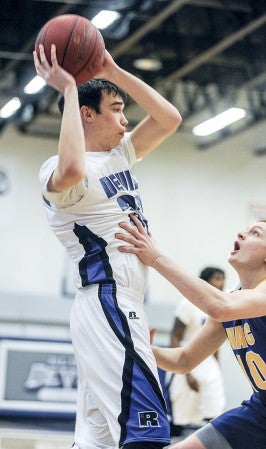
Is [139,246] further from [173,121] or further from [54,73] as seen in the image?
[54,73]

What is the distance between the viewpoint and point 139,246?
3.94m

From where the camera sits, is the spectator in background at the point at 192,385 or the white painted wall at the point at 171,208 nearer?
the spectator in background at the point at 192,385

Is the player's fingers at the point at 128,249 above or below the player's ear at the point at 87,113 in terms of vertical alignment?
below

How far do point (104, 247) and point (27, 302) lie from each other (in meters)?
12.4

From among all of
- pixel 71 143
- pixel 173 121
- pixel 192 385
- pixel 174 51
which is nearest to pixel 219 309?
pixel 173 121

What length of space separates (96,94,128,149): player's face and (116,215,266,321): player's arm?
40 centimetres

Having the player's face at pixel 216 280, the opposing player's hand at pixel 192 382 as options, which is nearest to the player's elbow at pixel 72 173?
the player's face at pixel 216 280

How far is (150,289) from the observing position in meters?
17.4

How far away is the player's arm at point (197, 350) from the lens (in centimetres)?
466

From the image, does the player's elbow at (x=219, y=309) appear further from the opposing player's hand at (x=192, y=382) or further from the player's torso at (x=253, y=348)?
the opposing player's hand at (x=192, y=382)

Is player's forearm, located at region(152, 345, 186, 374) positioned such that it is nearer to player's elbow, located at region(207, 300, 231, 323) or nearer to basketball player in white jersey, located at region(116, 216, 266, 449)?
basketball player in white jersey, located at region(116, 216, 266, 449)

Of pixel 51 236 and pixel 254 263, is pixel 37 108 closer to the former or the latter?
pixel 51 236

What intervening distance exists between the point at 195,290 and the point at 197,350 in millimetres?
761

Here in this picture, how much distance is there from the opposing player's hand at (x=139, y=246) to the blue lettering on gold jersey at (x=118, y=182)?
0.16 m
